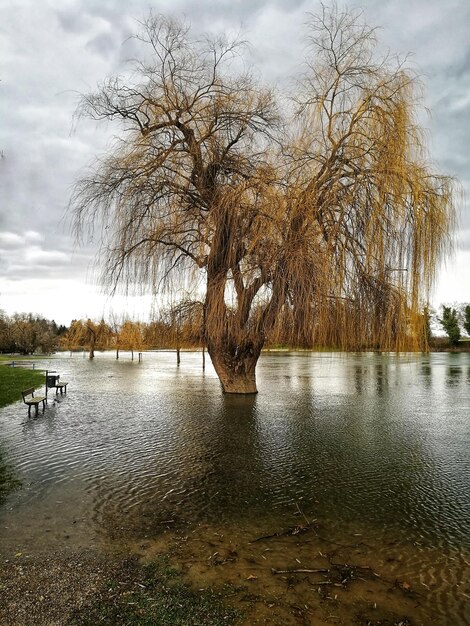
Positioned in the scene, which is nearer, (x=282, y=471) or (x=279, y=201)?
(x=282, y=471)

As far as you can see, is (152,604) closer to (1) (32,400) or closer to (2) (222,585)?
(2) (222,585)

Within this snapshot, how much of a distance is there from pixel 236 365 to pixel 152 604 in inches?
437

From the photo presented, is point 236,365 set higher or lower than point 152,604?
higher

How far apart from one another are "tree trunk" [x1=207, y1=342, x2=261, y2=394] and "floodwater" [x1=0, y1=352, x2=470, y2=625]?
1994 mm

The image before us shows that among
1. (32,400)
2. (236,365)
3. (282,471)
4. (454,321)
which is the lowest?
(282,471)

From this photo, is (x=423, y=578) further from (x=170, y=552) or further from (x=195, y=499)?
(x=195, y=499)

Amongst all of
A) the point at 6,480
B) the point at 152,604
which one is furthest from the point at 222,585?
the point at 6,480

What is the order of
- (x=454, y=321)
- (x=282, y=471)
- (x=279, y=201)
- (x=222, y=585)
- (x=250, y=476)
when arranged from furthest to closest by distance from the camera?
1. (x=454, y=321)
2. (x=279, y=201)
3. (x=282, y=471)
4. (x=250, y=476)
5. (x=222, y=585)

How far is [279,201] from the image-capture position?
10125 mm

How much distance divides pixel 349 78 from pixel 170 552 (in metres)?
10.8

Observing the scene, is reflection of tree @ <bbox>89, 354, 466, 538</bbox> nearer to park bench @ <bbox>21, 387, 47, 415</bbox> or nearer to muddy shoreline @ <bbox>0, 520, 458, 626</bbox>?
muddy shoreline @ <bbox>0, 520, 458, 626</bbox>

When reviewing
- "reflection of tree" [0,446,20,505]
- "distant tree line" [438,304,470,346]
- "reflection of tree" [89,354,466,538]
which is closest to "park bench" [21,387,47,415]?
"reflection of tree" [89,354,466,538]

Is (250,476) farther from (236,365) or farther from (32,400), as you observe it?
(236,365)

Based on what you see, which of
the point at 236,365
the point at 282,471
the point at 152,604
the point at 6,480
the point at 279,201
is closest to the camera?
the point at 152,604
